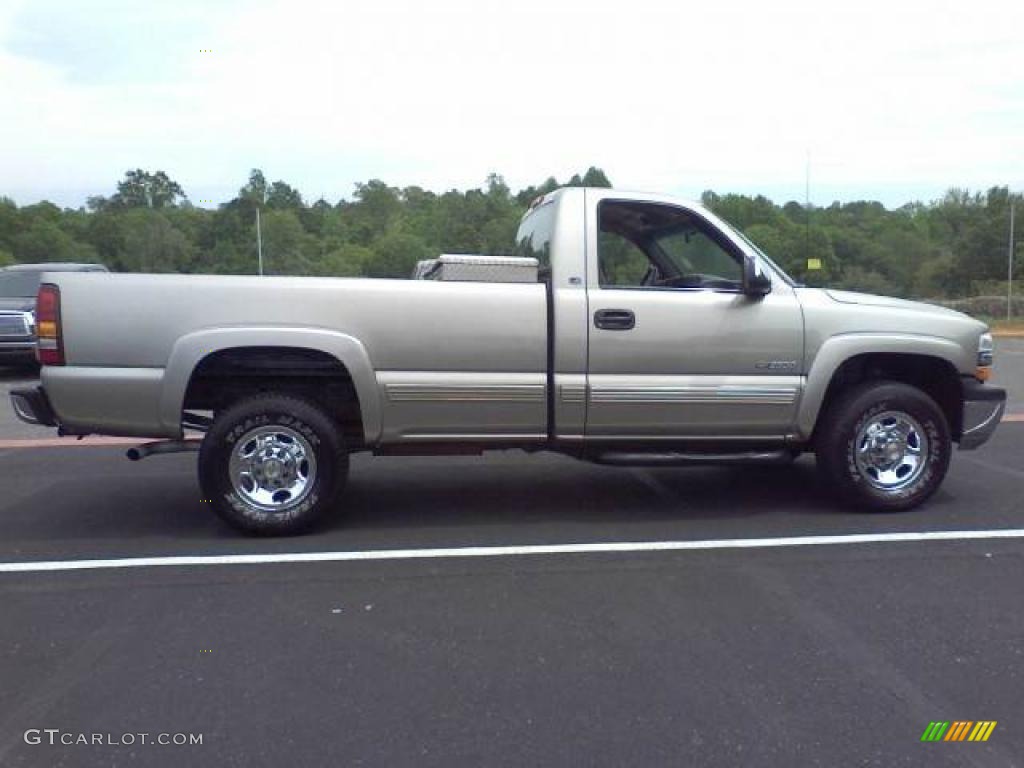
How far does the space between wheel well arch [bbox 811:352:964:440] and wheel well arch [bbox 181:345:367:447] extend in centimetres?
285

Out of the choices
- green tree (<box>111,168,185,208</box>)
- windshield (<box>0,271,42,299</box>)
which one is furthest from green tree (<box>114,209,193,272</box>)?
green tree (<box>111,168,185,208</box>)

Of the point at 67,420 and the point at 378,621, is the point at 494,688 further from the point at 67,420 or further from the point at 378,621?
the point at 67,420

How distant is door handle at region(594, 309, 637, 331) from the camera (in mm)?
5406

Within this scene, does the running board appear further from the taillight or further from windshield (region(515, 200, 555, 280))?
the taillight

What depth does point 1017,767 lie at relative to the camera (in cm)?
295

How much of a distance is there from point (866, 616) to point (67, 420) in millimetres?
4223

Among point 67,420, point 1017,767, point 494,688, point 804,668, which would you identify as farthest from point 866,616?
point 67,420

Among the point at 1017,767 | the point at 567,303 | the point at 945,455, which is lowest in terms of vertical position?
the point at 1017,767

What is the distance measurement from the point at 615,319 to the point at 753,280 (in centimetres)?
83

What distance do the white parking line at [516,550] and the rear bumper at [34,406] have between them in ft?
2.65

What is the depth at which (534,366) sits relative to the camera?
5.39m

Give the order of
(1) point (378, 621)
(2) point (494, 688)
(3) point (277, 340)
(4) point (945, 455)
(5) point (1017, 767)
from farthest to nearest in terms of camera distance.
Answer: (4) point (945, 455)
(3) point (277, 340)
(1) point (378, 621)
(2) point (494, 688)
(5) point (1017, 767)

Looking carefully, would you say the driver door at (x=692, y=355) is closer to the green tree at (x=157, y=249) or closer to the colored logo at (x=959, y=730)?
the colored logo at (x=959, y=730)

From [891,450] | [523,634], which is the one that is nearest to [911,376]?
[891,450]
